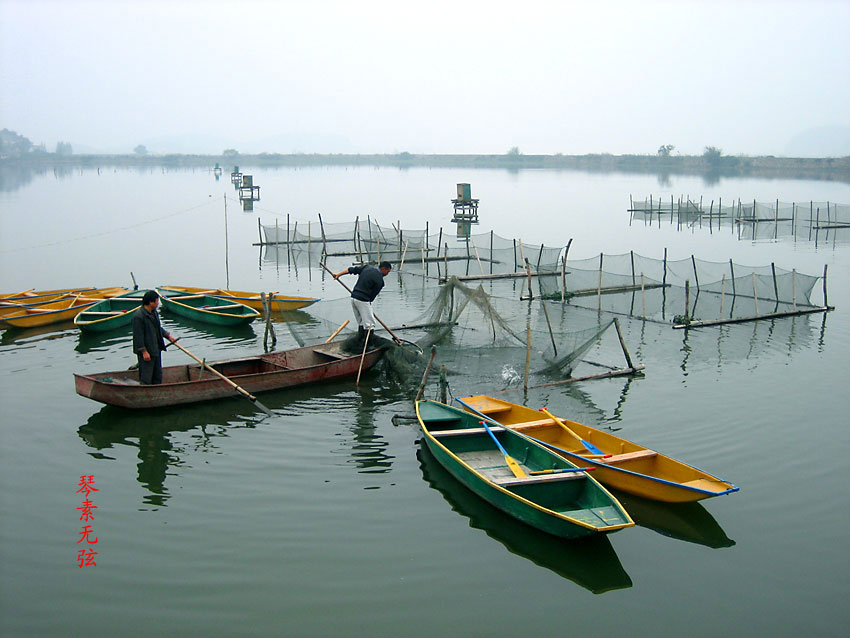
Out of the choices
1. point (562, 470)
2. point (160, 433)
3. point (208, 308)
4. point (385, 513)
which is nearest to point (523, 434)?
point (562, 470)

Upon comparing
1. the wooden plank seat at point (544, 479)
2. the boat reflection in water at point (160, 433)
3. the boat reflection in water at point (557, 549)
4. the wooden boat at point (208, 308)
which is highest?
the wooden boat at point (208, 308)

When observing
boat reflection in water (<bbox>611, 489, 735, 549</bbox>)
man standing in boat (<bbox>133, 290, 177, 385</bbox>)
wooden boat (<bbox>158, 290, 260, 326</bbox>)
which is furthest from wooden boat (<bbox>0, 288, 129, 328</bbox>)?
boat reflection in water (<bbox>611, 489, 735, 549</bbox>)

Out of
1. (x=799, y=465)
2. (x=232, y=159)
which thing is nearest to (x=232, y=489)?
(x=799, y=465)

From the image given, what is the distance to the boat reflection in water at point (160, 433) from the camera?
8859 mm

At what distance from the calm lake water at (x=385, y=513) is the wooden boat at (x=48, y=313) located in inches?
12.9

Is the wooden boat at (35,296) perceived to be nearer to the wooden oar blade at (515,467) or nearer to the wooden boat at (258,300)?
the wooden boat at (258,300)

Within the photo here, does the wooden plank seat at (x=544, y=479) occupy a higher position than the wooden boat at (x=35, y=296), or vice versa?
the wooden boat at (x=35, y=296)

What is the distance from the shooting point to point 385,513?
7609mm

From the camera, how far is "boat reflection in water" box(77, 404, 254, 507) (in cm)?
886

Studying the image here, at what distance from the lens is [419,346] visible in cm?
1212

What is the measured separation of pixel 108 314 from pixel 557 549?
38.0 ft

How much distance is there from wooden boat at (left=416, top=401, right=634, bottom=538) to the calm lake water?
1.05 ft

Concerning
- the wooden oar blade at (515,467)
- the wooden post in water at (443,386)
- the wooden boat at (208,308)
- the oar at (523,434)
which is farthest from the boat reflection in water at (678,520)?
the wooden boat at (208,308)

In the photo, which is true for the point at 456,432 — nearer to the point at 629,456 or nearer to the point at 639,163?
the point at 629,456
